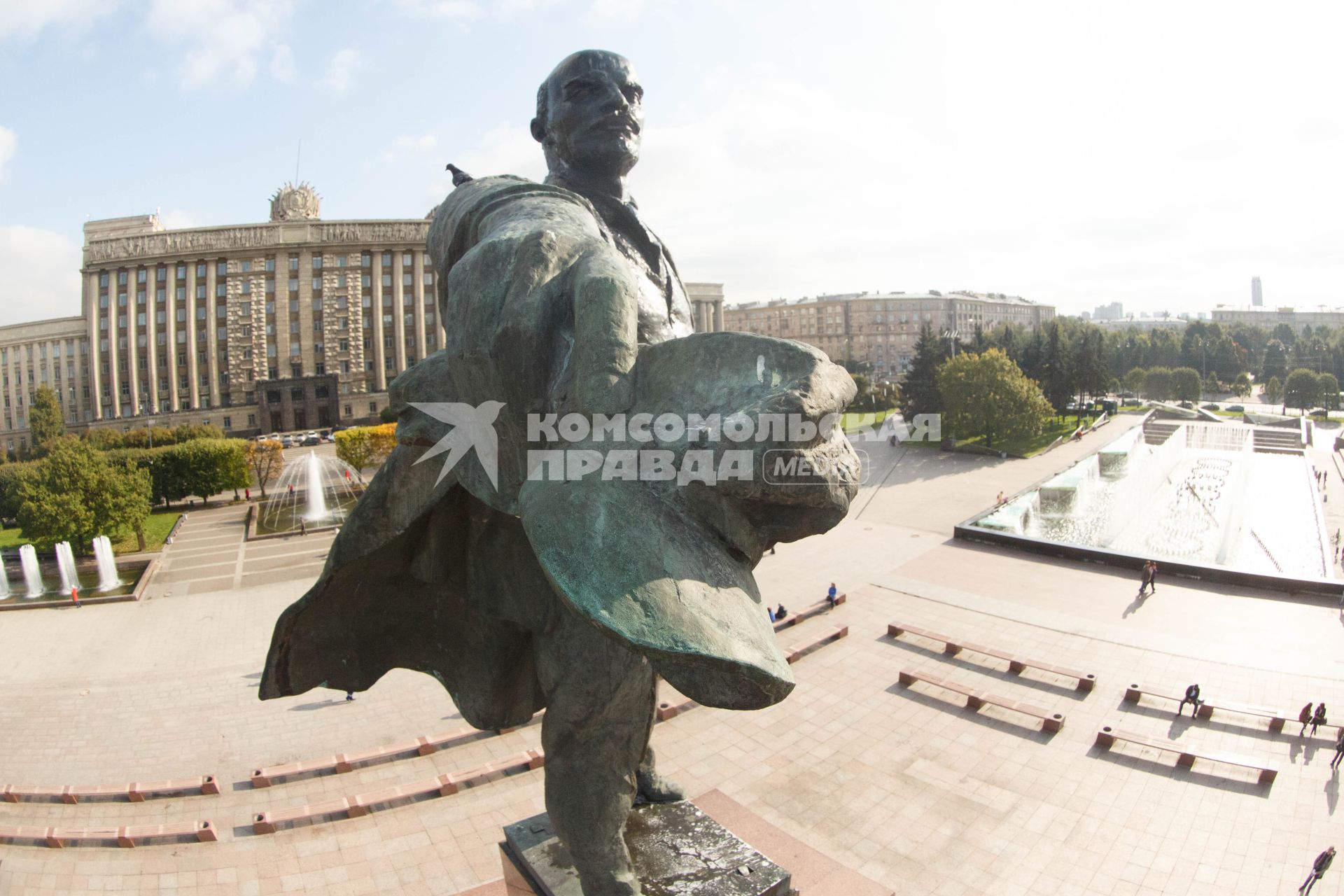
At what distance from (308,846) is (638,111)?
951cm

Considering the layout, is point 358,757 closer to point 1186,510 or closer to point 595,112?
point 595,112

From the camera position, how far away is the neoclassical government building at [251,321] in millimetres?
62438

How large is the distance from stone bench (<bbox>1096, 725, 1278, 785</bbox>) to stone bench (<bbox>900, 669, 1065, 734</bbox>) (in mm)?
650

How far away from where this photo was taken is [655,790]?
4.38 m

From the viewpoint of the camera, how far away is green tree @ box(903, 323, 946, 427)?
1732 inches

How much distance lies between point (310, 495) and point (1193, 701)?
106 feet

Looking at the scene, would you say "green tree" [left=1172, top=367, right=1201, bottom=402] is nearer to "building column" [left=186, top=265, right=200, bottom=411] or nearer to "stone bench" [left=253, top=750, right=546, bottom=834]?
"stone bench" [left=253, top=750, right=546, bottom=834]

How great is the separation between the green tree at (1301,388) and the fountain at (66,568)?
78.1 m

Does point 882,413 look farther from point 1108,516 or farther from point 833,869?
point 833,869

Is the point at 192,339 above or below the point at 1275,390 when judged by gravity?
above

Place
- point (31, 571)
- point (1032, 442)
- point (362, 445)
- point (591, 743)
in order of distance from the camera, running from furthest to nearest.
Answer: point (1032, 442), point (362, 445), point (31, 571), point (591, 743)

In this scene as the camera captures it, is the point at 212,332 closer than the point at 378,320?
Yes

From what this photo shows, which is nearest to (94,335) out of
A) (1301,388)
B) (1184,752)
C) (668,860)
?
(668,860)

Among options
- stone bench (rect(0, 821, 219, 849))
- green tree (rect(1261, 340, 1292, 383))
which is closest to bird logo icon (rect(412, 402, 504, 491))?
→ stone bench (rect(0, 821, 219, 849))
